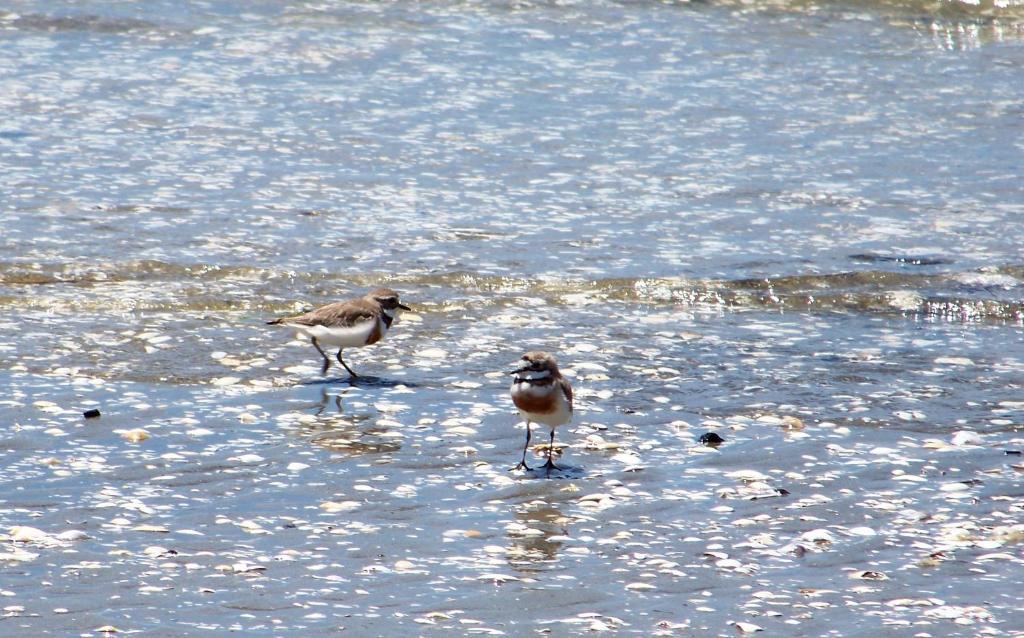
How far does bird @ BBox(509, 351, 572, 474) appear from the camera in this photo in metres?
8.41

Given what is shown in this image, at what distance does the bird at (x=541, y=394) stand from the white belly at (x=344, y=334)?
2.13 metres

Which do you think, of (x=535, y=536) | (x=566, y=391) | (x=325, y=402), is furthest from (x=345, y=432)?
(x=535, y=536)

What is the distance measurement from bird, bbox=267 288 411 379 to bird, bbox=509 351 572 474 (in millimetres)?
2163

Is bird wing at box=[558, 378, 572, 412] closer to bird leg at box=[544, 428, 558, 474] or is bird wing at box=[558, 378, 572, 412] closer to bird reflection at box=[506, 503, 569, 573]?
bird leg at box=[544, 428, 558, 474]

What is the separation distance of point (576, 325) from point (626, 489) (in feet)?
12.1

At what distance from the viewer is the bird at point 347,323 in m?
10.4

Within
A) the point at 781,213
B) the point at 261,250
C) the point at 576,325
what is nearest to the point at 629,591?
the point at 576,325

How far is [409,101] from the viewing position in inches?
747

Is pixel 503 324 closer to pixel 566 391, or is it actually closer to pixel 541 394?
pixel 566 391

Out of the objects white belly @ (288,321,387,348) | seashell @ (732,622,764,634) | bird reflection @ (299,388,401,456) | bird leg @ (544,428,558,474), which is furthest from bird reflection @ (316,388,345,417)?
seashell @ (732,622,764,634)

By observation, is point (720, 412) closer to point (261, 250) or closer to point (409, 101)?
point (261, 250)

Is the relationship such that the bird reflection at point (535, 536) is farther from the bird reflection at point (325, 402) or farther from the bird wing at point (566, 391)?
the bird reflection at point (325, 402)

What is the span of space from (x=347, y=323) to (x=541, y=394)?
2472mm

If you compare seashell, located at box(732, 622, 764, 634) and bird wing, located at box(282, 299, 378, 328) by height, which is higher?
bird wing, located at box(282, 299, 378, 328)
